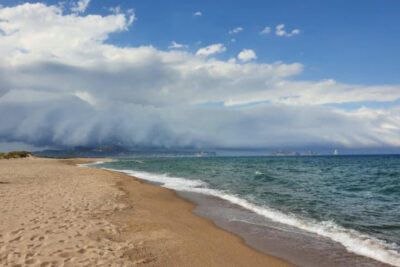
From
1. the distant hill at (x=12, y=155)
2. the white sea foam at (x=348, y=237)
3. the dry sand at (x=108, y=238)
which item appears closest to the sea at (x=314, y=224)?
the white sea foam at (x=348, y=237)

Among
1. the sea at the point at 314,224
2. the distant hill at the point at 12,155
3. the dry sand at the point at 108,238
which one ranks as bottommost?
the distant hill at the point at 12,155

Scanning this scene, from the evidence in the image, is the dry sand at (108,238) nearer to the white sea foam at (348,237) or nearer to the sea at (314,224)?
the sea at (314,224)

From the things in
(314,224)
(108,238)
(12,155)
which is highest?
(108,238)

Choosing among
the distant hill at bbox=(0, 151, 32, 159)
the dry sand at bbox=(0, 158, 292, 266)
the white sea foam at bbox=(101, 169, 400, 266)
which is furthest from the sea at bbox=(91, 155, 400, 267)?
the distant hill at bbox=(0, 151, 32, 159)

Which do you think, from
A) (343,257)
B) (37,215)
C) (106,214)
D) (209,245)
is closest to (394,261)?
(343,257)

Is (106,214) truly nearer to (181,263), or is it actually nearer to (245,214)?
(181,263)

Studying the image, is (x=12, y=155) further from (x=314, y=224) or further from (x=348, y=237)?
(x=348, y=237)

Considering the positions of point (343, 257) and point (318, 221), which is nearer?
point (343, 257)

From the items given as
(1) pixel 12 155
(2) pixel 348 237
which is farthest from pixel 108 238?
(1) pixel 12 155

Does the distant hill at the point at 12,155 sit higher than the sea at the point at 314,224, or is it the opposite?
the sea at the point at 314,224

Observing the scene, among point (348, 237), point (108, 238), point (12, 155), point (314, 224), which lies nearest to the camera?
point (108, 238)

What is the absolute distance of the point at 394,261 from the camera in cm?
735

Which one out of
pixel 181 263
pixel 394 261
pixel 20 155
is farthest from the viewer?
pixel 20 155

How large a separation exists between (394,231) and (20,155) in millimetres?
102739
